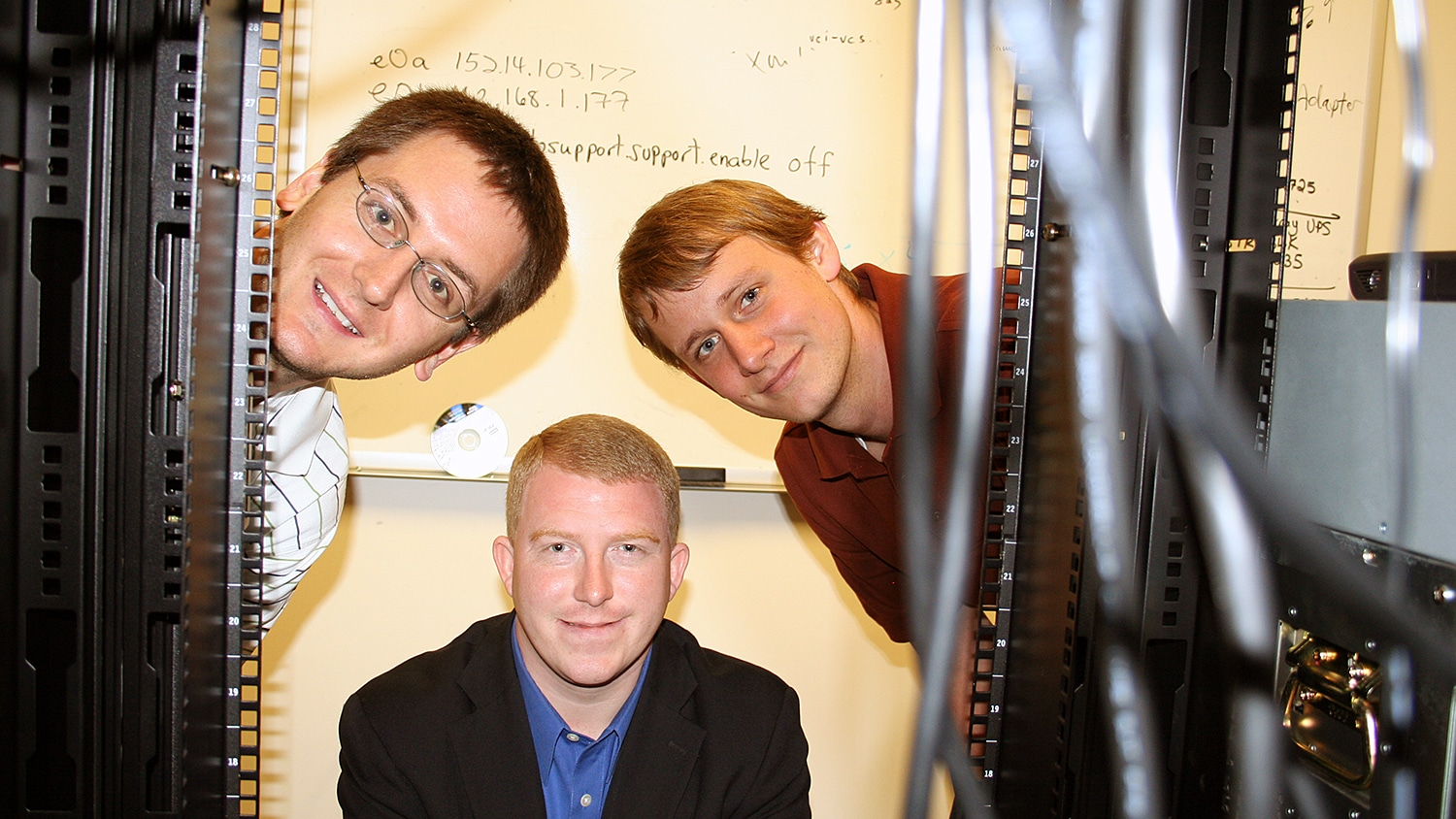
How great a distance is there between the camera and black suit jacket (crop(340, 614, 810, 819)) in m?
1.01

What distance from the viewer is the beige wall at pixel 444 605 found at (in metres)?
1.73

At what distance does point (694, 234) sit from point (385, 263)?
378 mm

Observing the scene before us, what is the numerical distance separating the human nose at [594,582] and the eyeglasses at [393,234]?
335 mm

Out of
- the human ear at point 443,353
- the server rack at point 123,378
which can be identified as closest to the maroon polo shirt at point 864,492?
the human ear at point 443,353

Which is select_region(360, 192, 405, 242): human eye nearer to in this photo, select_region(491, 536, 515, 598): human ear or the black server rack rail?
select_region(491, 536, 515, 598): human ear

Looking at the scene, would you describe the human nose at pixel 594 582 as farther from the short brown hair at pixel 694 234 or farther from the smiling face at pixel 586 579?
the short brown hair at pixel 694 234

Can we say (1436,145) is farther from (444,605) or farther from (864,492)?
(444,605)

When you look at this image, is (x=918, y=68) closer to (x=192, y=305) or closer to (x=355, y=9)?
(x=192, y=305)

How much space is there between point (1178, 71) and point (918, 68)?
0.38 meters

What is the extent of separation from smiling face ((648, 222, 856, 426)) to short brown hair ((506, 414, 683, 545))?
137 millimetres

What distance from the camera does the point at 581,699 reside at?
1.12 metres

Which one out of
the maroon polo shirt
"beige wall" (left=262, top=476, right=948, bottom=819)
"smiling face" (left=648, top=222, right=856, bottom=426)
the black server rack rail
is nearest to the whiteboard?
"beige wall" (left=262, top=476, right=948, bottom=819)

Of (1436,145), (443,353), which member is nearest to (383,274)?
(443,353)

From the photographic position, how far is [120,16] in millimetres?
506
